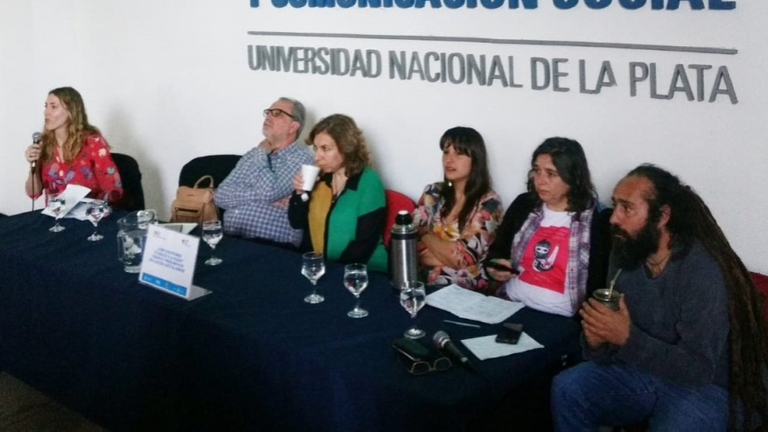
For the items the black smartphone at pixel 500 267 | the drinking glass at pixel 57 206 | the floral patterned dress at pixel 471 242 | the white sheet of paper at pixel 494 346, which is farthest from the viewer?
the drinking glass at pixel 57 206

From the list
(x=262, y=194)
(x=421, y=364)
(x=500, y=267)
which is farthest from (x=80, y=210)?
(x=421, y=364)

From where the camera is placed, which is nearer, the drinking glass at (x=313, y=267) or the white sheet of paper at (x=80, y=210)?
the drinking glass at (x=313, y=267)

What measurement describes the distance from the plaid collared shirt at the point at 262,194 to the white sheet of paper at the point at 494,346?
5.41ft

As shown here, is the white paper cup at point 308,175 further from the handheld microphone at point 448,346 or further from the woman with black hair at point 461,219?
the handheld microphone at point 448,346

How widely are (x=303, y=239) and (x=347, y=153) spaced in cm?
48

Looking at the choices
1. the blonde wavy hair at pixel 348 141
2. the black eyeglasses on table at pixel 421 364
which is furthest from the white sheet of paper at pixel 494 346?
the blonde wavy hair at pixel 348 141

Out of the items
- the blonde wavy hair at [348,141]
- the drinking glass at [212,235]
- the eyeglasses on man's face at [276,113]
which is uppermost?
the eyeglasses on man's face at [276,113]

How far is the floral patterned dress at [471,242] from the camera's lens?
10.8 feet

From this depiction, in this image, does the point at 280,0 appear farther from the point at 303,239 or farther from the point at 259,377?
the point at 259,377

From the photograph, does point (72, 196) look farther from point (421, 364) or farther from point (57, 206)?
point (421, 364)

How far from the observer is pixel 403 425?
81.5 inches

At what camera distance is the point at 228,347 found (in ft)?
8.33

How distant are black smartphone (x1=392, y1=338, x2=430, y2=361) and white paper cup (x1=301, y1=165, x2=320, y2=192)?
1262 millimetres

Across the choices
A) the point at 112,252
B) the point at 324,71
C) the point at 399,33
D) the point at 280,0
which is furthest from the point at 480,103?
the point at 112,252
